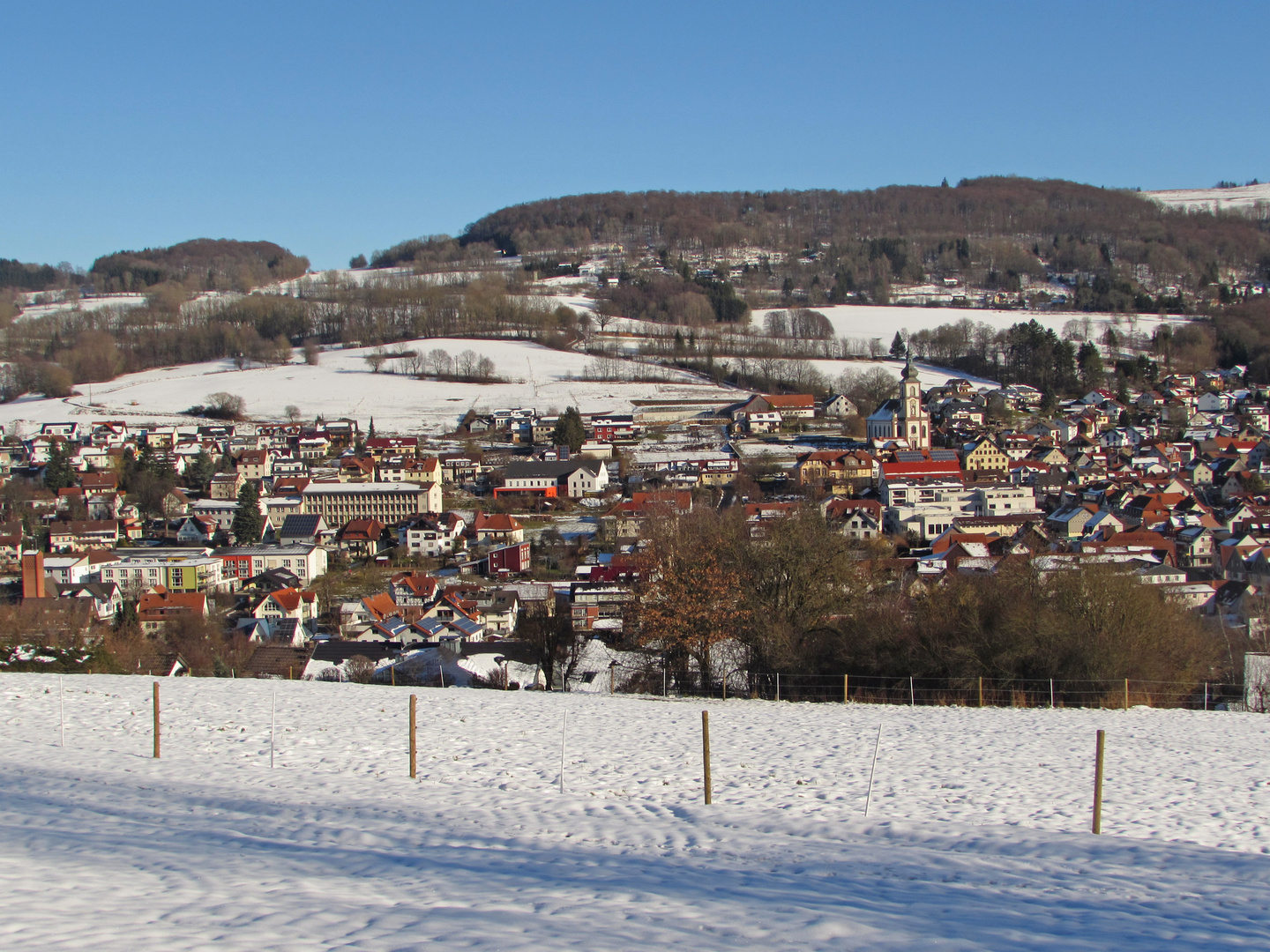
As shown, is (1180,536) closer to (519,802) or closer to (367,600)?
(367,600)

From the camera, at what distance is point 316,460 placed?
201 ft

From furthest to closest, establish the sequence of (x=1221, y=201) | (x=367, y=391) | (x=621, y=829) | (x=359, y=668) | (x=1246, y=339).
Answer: (x=1221, y=201) → (x=1246, y=339) → (x=367, y=391) → (x=359, y=668) → (x=621, y=829)

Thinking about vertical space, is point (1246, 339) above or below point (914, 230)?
below

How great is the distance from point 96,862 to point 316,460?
194 ft

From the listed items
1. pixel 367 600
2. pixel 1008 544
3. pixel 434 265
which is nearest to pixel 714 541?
pixel 367 600

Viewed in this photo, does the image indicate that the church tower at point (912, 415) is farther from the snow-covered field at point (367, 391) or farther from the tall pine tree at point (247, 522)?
the tall pine tree at point (247, 522)

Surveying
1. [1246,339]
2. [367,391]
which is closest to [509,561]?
[367,391]

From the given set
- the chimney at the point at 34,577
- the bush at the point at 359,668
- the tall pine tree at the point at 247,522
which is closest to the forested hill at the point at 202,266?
the tall pine tree at the point at 247,522

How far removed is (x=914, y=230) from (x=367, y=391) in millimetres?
117827

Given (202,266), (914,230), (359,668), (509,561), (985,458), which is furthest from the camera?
(914,230)

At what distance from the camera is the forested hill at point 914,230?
469 feet

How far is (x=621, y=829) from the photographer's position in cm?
625

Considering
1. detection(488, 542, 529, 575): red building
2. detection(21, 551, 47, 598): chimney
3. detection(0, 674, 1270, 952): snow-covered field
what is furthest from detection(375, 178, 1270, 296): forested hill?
detection(0, 674, 1270, 952): snow-covered field

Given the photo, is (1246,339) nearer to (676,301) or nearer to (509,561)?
(676,301)
